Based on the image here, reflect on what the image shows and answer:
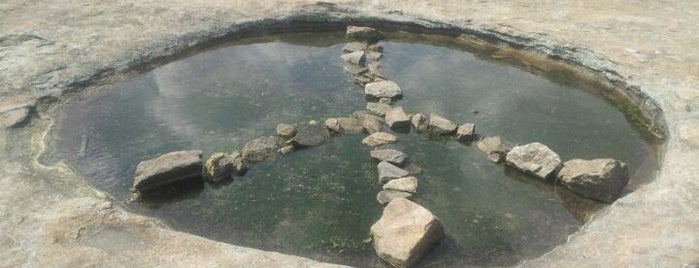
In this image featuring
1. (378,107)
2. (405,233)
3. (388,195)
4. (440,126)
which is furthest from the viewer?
(378,107)

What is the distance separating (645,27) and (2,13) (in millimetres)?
Result: 12842

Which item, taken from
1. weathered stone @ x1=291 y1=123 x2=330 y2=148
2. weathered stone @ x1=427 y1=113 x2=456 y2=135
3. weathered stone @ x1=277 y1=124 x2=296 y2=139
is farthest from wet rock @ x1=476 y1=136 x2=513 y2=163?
weathered stone @ x1=277 y1=124 x2=296 y2=139

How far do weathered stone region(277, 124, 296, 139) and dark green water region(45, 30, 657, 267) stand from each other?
0.93 ft

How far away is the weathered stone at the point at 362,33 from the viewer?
1246 cm

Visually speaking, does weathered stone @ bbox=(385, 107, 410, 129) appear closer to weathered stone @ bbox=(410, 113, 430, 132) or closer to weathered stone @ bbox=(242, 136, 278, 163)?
weathered stone @ bbox=(410, 113, 430, 132)

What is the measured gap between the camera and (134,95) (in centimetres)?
1002

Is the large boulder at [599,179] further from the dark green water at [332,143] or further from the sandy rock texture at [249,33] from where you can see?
the sandy rock texture at [249,33]

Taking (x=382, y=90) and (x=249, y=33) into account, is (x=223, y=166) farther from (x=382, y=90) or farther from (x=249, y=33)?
(x=249, y=33)

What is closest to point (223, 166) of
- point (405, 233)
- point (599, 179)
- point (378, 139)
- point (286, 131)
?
point (286, 131)

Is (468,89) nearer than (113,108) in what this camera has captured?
No

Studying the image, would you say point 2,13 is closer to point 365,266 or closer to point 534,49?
point 365,266

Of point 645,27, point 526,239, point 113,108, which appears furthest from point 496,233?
point 645,27

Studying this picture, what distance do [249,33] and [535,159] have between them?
674 cm

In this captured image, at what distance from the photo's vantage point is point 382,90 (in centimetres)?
1034
